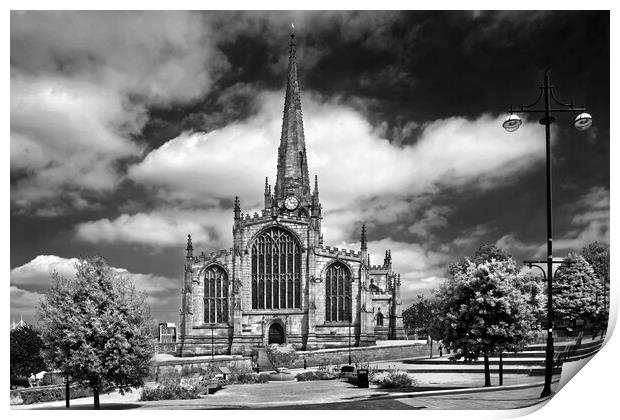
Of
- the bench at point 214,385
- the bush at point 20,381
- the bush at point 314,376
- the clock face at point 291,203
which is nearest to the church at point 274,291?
the clock face at point 291,203

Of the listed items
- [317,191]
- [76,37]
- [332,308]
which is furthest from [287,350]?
[76,37]

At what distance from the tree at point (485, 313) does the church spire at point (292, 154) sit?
156ft

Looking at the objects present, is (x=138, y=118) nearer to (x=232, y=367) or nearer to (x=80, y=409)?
(x=80, y=409)

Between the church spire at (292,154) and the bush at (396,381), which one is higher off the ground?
the church spire at (292,154)

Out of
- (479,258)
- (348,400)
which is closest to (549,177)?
(348,400)

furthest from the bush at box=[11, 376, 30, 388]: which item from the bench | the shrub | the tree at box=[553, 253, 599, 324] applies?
the tree at box=[553, 253, 599, 324]

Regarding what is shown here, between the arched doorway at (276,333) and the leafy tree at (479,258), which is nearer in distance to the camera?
the leafy tree at (479,258)

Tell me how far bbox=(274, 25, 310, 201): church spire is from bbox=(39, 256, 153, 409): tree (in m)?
51.4

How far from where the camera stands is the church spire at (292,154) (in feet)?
261

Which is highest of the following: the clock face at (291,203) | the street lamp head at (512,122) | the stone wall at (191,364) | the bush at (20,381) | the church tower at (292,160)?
the church tower at (292,160)

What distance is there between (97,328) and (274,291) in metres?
40.6

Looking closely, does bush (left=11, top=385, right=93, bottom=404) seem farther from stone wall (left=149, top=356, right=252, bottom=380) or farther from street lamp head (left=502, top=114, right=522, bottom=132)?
street lamp head (left=502, top=114, right=522, bottom=132)

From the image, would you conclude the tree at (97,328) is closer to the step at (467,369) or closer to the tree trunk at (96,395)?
the tree trunk at (96,395)

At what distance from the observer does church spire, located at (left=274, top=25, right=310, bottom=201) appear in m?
79.6
